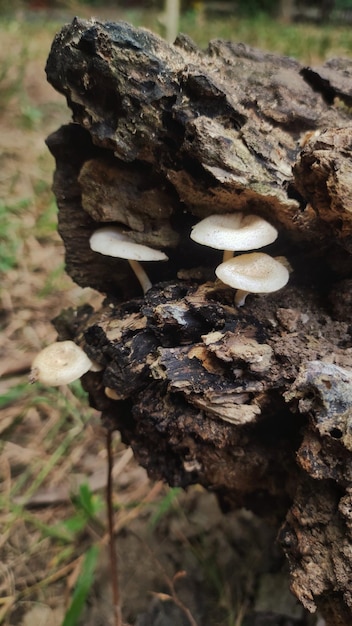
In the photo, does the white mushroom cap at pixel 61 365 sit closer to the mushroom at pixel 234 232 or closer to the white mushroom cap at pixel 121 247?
the white mushroom cap at pixel 121 247

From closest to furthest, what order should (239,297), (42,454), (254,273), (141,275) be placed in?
(254,273)
(239,297)
(141,275)
(42,454)

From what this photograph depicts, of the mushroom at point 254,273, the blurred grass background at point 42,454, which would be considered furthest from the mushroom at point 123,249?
the blurred grass background at point 42,454

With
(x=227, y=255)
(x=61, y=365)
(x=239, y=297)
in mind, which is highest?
(x=227, y=255)

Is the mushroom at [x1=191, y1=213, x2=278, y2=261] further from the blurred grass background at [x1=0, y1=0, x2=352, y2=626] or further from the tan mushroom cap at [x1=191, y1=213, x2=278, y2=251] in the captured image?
the blurred grass background at [x1=0, y1=0, x2=352, y2=626]

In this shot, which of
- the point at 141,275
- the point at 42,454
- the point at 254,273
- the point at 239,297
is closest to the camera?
the point at 254,273

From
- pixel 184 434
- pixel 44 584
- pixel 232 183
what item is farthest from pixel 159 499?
pixel 232 183

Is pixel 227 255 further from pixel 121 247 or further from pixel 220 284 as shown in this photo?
pixel 121 247

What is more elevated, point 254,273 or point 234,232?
point 234,232

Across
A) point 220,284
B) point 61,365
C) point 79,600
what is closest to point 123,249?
point 220,284
